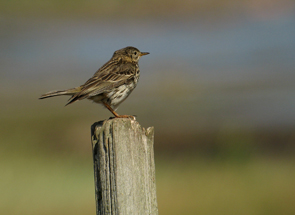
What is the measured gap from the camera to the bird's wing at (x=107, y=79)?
5.98m

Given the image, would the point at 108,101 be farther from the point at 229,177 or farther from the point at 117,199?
the point at 229,177

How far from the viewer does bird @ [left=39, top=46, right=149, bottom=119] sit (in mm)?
6008

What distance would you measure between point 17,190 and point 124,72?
7.83 meters

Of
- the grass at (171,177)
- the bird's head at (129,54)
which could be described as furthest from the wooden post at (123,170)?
the grass at (171,177)

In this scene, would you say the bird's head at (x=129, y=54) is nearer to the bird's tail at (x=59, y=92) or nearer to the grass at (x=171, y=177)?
the bird's tail at (x=59, y=92)

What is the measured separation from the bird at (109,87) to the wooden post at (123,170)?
6.90 ft

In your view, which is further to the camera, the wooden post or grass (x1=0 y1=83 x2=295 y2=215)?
grass (x1=0 y1=83 x2=295 y2=215)

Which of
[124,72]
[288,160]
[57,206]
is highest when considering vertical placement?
[124,72]

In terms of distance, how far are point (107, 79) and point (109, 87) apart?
9.3 inches

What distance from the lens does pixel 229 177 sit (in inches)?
535

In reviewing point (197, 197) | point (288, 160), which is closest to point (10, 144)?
point (197, 197)

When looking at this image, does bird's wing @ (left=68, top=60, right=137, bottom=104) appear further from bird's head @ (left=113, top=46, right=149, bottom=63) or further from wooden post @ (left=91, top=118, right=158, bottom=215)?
wooden post @ (left=91, top=118, right=158, bottom=215)

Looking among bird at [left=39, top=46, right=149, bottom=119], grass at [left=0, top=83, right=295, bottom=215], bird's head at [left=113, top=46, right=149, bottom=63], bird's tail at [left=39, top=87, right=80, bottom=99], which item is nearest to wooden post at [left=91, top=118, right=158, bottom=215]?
bird at [left=39, top=46, right=149, bottom=119]

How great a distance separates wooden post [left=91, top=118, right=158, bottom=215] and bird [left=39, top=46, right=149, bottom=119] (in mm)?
2103
